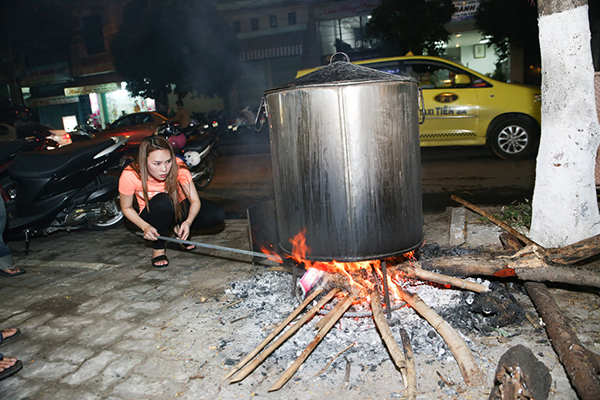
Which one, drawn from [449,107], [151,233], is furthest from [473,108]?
[151,233]

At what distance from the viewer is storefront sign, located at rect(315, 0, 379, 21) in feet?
75.7

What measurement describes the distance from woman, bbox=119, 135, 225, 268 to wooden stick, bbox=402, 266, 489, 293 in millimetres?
2048

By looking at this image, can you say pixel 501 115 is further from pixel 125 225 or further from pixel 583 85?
pixel 125 225

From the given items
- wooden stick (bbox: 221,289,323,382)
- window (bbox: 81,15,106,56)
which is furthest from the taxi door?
window (bbox: 81,15,106,56)

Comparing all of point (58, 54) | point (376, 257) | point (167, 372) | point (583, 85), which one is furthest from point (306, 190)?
point (58, 54)

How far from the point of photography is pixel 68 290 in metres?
3.84

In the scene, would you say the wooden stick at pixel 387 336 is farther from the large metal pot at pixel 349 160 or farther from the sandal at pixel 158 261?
the sandal at pixel 158 261

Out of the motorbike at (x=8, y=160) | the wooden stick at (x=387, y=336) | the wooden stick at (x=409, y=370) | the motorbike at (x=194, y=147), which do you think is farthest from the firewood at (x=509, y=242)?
the motorbike at (x=8, y=160)

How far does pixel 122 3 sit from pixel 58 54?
19.1ft

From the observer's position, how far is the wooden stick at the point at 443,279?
9.30ft

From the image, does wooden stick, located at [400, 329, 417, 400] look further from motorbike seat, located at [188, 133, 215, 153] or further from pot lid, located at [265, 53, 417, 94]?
motorbike seat, located at [188, 133, 215, 153]

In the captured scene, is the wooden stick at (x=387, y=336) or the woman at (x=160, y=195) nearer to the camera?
the wooden stick at (x=387, y=336)

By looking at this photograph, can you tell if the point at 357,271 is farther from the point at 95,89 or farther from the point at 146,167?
the point at 95,89

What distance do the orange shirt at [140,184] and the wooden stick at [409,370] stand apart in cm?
253
